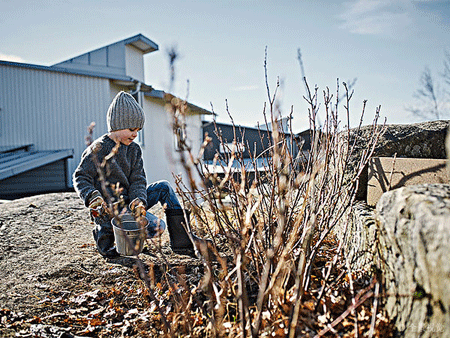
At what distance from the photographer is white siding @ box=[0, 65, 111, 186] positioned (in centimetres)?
1311

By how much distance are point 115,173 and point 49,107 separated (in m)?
11.1

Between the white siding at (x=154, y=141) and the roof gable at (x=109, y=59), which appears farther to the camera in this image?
the white siding at (x=154, y=141)

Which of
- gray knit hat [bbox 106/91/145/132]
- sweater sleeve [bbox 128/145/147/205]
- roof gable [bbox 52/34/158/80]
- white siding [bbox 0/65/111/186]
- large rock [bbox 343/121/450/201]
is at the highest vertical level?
roof gable [bbox 52/34/158/80]

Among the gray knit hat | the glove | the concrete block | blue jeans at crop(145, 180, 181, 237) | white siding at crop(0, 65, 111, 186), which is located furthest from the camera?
white siding at crop(0, 65, 111, 186)

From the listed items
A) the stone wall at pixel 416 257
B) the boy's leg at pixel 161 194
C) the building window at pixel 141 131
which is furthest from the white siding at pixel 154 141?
the stone wall at pixel 416 257

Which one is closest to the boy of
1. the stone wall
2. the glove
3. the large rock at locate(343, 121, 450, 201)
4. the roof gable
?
the glove

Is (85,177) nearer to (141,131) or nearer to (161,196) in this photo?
(161,196)

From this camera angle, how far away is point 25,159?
11.9 m

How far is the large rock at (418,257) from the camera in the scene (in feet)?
4.77

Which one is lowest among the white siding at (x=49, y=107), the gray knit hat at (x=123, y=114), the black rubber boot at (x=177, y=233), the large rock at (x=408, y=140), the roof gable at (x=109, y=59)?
the black rubber boot at (x=177, y=233)

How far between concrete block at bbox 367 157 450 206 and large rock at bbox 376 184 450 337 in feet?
2.27

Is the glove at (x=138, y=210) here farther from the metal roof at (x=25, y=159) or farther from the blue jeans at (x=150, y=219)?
the metal roof at (x=25, y=159)

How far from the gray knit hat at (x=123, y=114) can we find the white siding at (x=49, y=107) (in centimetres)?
1035

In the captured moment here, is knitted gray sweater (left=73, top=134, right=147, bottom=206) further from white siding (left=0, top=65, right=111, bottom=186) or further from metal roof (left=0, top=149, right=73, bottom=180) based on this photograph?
white siding (left=0, top=65, right=111, bottom=186)
